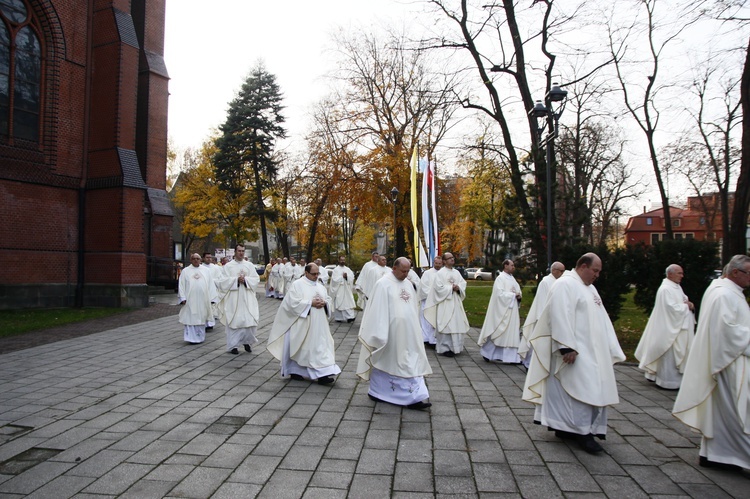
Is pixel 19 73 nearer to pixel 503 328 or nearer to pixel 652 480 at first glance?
pixel 503 328

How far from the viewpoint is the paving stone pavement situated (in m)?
4.09

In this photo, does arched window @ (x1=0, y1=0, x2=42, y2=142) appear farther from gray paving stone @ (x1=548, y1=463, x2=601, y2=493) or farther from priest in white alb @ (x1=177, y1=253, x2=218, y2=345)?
gray paving stone @ (x1=548, y1=463, x2=601, y2=493)

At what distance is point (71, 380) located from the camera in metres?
7.54

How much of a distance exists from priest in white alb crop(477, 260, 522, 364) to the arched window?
16.1 metres

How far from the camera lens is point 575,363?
5.10m

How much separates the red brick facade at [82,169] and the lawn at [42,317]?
846 millimetres

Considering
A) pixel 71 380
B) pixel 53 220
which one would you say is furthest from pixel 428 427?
pixel 53 220

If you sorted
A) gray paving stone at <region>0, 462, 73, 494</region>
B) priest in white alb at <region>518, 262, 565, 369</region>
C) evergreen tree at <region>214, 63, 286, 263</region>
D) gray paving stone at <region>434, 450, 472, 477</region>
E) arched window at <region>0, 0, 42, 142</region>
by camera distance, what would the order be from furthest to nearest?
evergreen tree at <region>214, 63, 286, 263</region>, arched window at <region>0, 0, 42, 142</region>, priest in white alb at <region>518, 262, 565, 369</region>, gray paving stone at <region>434, 450, 472, 477</region>, gray paving stone at <region>0, 462, 73, 494</region>

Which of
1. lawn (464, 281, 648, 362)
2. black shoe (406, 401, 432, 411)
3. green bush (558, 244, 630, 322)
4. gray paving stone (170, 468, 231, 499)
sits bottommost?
lawn (464, 281, 648, 362)

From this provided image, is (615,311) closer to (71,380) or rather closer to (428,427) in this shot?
(428,427)

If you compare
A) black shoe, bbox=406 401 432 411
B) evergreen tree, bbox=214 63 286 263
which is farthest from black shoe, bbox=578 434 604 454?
evergreen tree, bbox=214 63 286 263

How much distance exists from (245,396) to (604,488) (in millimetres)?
4503

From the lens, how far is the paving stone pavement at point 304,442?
4.09 m

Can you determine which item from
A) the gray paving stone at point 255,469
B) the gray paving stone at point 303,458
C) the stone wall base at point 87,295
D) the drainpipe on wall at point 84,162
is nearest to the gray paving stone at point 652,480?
the gray paving stone at point 303,458
